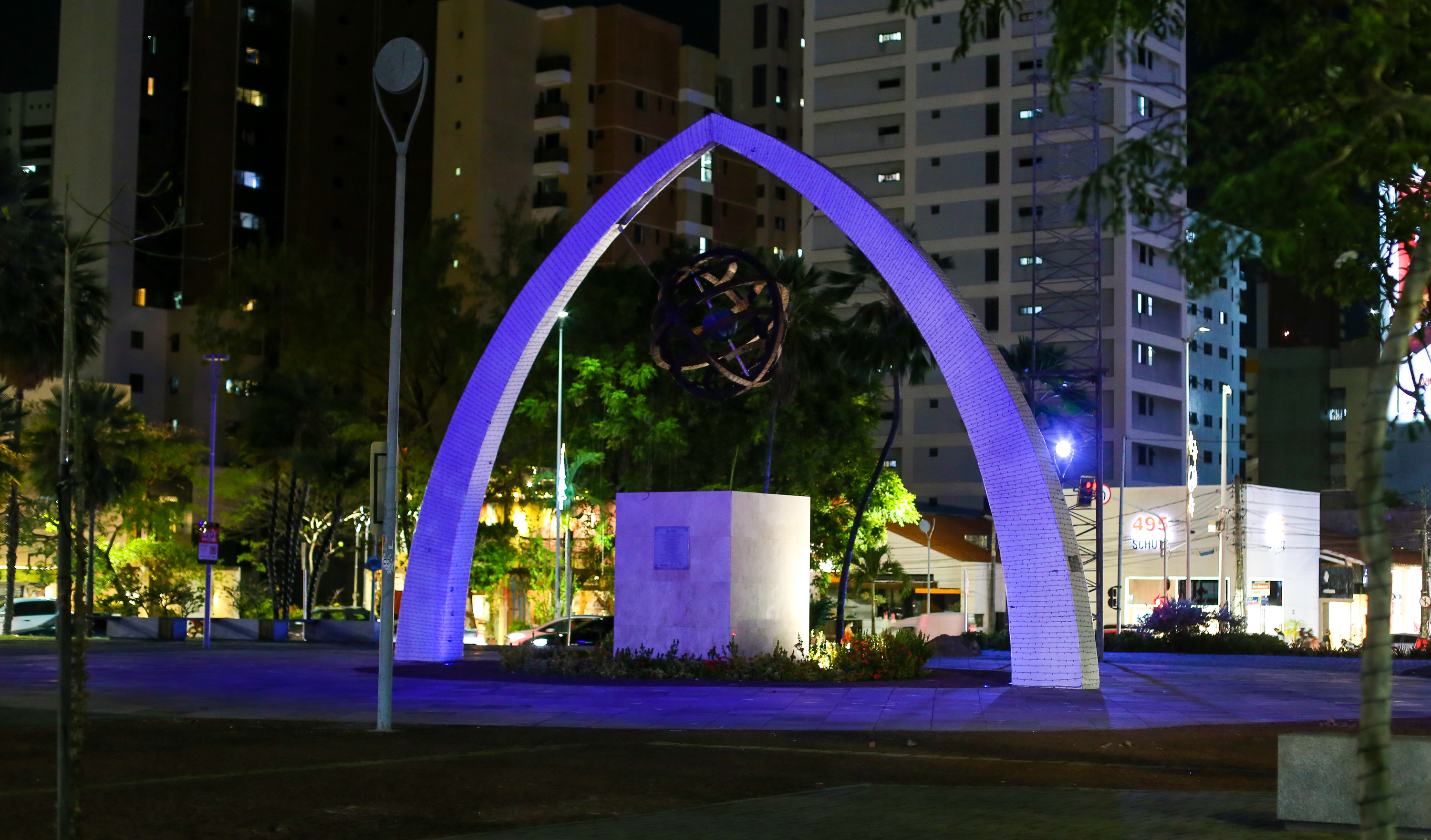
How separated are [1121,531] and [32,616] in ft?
116

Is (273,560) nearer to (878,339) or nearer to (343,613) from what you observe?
(343,613)

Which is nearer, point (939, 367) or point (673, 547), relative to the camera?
point (673, 547)

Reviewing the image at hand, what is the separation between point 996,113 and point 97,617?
56260mm

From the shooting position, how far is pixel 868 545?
51.8 metres

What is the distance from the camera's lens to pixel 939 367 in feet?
89.0

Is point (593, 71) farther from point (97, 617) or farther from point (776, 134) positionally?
point (97, 617)

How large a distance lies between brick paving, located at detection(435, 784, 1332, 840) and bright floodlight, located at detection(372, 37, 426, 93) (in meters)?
10.4

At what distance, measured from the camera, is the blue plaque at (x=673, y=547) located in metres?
26.0

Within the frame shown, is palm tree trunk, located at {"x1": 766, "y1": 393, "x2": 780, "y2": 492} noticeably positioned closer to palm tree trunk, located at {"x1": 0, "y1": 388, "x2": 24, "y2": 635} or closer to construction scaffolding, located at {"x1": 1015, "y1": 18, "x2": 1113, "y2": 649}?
construction scaffolding, located at {"x1": 1015, "y1": 18, "x2": 1113, "y2": 649}

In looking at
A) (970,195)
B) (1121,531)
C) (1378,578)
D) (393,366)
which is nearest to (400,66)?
(393,366)

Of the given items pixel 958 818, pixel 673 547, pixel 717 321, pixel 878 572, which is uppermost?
pixel 717 321

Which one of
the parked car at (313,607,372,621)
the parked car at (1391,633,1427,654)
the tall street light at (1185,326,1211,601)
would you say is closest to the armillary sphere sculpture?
the parked car at (1391,633,1427,654)

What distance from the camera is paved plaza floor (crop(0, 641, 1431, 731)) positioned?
19.2 m

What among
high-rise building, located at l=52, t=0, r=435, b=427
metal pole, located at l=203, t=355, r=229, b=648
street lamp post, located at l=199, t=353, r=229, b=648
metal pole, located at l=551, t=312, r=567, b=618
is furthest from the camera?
high-rise building, located at l=52, t=0, r=435, b=427
